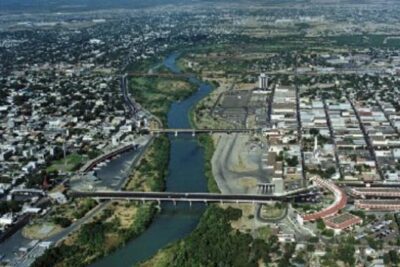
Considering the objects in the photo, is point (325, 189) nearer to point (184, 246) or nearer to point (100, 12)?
point (184, 246)

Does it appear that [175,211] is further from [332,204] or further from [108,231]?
[332,204]

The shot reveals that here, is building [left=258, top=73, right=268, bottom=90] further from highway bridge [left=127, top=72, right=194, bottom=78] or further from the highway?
the highway

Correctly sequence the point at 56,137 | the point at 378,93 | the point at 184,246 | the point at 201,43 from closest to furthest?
the point at 184,246, the point at 56,137, the point at 378,93, the point at 201,43

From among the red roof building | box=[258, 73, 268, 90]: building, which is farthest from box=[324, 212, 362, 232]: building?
box=[258, 73, 268, 90]: building

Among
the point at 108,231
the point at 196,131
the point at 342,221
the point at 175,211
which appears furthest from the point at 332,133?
the point at 108,231

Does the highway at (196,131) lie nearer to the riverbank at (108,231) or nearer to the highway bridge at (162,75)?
the riverbank at (108,231)

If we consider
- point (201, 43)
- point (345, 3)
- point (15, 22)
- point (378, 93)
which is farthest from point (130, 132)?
point (345, 3)
